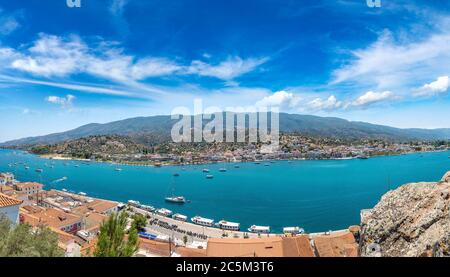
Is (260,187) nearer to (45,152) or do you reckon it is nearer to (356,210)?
(356,210)

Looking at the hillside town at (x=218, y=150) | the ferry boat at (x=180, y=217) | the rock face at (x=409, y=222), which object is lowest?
the ferry boat at (x=180, y=217)

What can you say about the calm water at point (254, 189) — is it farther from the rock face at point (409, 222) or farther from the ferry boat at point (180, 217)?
the rock face at point (409, 222)

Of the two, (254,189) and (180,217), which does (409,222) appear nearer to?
(180,217)

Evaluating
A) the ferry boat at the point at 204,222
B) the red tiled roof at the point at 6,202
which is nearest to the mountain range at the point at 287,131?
the ferry boat at the point at 204,222

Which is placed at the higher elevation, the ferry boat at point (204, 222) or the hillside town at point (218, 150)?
the hillside town at point (218, 150)
